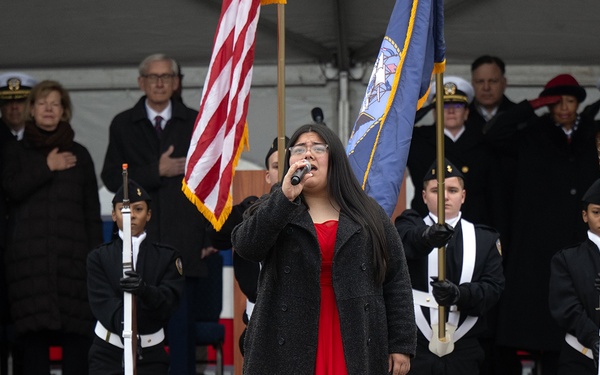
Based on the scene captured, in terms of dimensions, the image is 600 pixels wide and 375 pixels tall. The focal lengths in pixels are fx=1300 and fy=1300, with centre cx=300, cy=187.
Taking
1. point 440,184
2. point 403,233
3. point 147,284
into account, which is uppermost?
point 440,184

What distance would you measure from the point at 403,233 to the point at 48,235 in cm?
247

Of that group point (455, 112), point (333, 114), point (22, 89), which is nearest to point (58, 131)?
point (22, 89)

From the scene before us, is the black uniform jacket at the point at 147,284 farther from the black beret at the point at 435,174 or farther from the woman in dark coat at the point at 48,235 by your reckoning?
the black beret at the point at 435,174

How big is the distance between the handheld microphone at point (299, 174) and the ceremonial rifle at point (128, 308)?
208 cm

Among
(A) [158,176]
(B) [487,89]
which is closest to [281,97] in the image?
(A) [158,176]

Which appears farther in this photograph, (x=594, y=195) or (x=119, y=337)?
(x=119, y=337)

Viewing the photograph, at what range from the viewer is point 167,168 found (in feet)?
27.7

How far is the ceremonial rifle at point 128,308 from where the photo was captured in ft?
22.9

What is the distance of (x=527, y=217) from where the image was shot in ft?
28.0

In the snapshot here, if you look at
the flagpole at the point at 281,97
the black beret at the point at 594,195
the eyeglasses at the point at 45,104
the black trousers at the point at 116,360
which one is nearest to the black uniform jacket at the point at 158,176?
the eyeglasses at the point at 45,104

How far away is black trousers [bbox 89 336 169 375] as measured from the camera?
24.7ft

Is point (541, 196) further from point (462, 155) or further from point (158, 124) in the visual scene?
point (158, 124)

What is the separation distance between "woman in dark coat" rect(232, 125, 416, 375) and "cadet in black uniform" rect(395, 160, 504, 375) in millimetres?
1621

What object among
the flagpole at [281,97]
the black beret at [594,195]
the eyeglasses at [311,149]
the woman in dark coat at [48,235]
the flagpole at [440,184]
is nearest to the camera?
the eyeglasses at [311,149]
